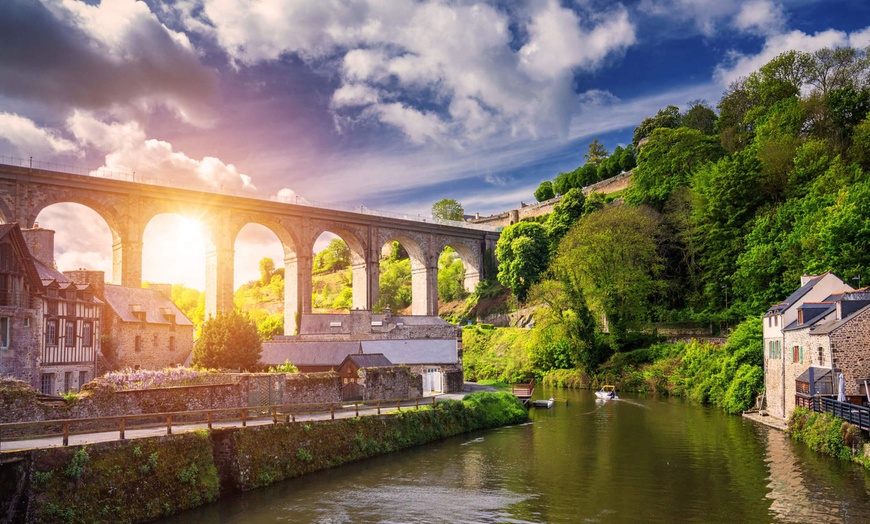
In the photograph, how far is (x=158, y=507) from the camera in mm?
12828

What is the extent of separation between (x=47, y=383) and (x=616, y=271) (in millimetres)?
30535

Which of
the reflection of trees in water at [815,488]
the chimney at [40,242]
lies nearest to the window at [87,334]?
the chimney at [40,242]

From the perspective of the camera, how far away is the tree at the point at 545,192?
76.8 meters

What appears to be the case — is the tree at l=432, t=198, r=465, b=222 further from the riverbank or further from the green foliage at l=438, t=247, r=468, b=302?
the riverbank

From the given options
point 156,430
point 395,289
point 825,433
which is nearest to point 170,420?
point 156,430

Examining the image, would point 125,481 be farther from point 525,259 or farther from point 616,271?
point 525,259

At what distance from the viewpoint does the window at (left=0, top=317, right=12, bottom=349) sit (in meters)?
19.1

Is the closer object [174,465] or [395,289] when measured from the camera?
[174,465]

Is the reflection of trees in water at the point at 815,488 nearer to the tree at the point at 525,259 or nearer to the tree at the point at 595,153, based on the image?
the tree at the point at 525,259

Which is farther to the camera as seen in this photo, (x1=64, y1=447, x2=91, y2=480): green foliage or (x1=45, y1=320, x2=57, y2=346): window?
(x1=45, y1=320, x2=57, y2=346): window

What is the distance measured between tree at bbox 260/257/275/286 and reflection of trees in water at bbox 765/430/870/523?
86.7m

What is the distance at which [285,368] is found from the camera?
27641 mm

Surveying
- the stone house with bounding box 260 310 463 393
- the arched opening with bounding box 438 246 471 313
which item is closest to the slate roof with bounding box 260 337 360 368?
the stone house with bounding box 260 310 463 393

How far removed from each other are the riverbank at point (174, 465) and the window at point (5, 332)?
8.51 meters
